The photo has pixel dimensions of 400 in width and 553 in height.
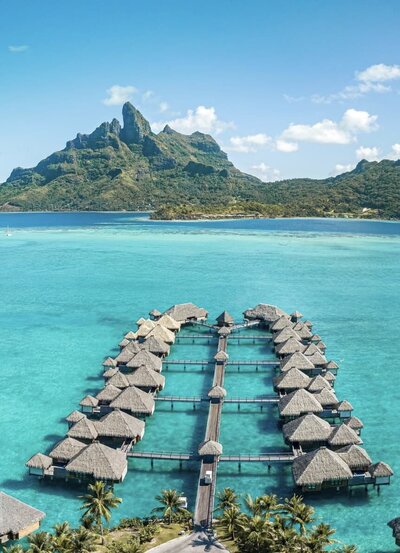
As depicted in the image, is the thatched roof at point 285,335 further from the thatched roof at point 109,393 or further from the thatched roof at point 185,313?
the thatched roof at point 109,393

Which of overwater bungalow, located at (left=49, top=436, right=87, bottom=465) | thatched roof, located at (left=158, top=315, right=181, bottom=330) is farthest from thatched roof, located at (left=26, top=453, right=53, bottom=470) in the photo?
thatched roof, located at (left=158, top=315, right=181, bottom=330)

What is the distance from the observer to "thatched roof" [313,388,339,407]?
96.5ft

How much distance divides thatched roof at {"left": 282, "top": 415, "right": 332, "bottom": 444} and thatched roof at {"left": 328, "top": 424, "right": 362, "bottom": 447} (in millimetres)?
488

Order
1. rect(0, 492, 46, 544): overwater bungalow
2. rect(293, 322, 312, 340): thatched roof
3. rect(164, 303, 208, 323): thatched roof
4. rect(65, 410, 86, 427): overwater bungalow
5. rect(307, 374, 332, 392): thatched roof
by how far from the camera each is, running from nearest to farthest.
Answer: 1. rect(0, 492, 46, 544): overwater bungalow
2. rect(65, 410, 86, 427): overwater bungalow
3. rect(307, 374, 332, 392): thatched roof
4. rect(293, 322, 312, 340): thatched roof
5. rect(164, 303, 208, 323): thatched roof

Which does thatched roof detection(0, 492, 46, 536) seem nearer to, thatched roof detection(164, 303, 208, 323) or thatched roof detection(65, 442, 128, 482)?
thatched roof detection(65, 442, 128, 482)

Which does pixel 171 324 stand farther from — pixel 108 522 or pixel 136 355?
pixel 108 522

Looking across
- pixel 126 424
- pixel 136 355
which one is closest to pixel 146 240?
pixel 136 355

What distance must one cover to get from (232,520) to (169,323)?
25.8 metres

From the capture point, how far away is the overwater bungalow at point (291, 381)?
31422 millimetres

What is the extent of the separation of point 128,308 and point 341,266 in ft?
153

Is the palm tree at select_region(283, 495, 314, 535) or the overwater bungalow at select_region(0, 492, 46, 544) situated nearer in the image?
the palm tree at select_region(283, 495, 314, 535)

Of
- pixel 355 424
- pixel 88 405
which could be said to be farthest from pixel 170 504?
pixel 355 424

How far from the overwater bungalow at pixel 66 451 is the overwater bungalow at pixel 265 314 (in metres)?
25.5

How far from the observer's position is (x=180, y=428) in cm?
2898
